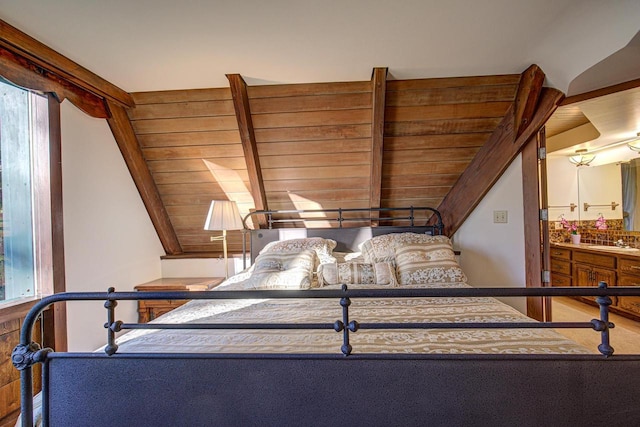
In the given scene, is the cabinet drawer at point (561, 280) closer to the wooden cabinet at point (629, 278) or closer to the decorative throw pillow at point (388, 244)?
the wooden cabinet at point (629, 278)

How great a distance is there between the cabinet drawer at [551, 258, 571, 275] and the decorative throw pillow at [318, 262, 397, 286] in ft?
10.1

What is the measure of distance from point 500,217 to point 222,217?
8.20 feet

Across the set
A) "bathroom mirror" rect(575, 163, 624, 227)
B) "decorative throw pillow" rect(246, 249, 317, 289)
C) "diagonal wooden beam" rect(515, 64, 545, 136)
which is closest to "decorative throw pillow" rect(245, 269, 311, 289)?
"decorative throw pillow" rect(246, 249, 317, 289)

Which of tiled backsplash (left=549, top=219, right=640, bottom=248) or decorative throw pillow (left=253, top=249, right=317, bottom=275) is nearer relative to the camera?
decorative throw pillow (left=253, top=249, right=317, bottom=275)

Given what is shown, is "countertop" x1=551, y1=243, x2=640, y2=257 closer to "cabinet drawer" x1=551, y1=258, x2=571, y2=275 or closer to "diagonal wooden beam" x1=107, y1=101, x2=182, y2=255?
"cabinet drawer" x1=551, y1=258, x2=571, y2=275

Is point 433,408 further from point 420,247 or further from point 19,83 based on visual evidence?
point 19,83

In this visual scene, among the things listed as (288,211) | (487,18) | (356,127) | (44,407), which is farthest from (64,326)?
(487,18)

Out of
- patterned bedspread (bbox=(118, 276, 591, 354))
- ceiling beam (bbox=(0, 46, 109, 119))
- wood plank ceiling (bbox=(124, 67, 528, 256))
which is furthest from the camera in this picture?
wood plank ceiling (bbox=(124, 67, 528, 256))

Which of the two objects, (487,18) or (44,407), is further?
(487,18)

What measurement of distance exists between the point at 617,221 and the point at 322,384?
183 inches

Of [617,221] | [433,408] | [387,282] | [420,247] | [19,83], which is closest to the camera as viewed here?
[433,408]

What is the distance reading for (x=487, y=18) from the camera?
162 centimetres

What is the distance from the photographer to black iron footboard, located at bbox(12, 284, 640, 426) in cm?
101

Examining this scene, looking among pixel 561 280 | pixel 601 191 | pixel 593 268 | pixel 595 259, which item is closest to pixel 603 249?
pixel 595 259
